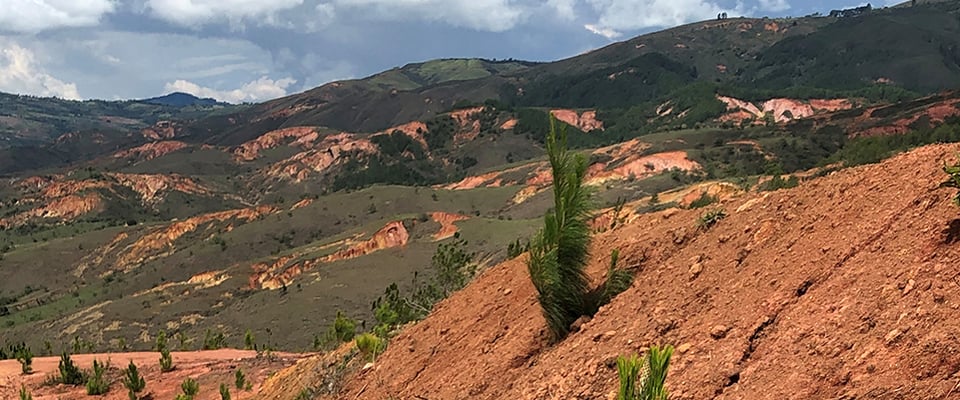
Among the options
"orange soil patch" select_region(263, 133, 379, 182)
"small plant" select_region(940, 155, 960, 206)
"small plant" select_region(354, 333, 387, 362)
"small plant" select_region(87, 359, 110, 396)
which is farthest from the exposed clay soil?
"orange soil patch" select_region(263, 133, 379, 182)

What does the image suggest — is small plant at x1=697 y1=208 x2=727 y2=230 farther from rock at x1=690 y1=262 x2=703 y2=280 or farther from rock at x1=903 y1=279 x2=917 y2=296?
rock at x1=903 y1=279 x2=917 y2=296

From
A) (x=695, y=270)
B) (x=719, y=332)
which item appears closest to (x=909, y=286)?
(x=719, y=332)

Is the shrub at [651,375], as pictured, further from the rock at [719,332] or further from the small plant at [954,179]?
the small plant at [954,179]

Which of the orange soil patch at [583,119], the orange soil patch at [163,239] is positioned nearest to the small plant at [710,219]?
the orange soil patch at [163,239]

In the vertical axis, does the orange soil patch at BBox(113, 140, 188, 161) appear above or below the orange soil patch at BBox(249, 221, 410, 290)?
above

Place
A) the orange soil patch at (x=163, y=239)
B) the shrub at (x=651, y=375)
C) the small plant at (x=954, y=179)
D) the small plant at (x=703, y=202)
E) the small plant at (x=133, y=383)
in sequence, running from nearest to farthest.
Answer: the shrub at (x=651, y=375), the small plant at (x=954, y=179), the small plant at (x=703, y=202), the small plant at (x=133, y=383), the orange soil patch at (x=163, y=239)

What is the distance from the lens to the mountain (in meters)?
6.13

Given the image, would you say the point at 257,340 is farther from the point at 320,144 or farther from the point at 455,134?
the point at 320,144

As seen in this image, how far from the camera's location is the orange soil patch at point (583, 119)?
142 meters

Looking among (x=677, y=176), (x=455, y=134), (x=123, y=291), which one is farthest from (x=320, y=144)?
(x=677, y=176)

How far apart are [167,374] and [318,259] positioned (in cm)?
3738

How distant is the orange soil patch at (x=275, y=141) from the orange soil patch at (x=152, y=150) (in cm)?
1972

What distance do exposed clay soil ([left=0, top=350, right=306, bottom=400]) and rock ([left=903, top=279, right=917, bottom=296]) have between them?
1222 cm

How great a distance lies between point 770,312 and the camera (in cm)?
608
